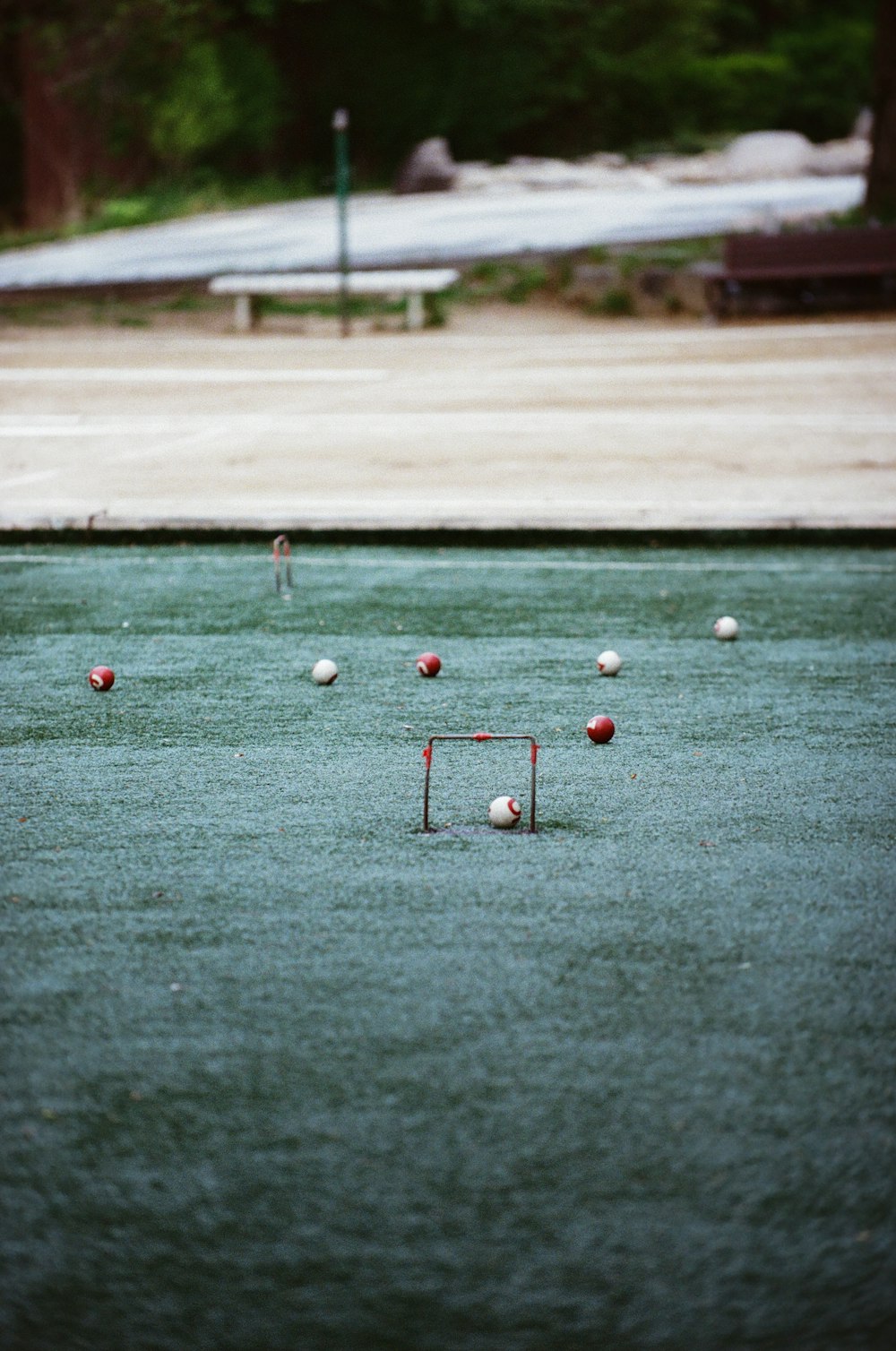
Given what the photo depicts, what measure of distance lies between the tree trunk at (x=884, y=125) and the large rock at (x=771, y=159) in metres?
13.3

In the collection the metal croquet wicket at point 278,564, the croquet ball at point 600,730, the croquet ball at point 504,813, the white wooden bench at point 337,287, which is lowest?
the croquet ball at point 504,813

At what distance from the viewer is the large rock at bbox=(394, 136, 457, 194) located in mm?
32344

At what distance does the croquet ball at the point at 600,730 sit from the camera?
5.21 metres

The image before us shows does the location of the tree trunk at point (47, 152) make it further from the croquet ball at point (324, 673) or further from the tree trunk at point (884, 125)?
the croquet ball at point (324, 673)

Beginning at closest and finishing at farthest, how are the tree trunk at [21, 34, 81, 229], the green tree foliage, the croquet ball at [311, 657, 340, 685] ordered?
the croquet ball at [311, 657, 340, 685], the tree trunk at [21, 34, 81, 229], the green tree foliage

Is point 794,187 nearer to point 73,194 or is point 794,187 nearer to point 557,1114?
point 73,194

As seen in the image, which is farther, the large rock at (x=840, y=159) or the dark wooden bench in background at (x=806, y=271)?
the large rock at (x=840, y=159)

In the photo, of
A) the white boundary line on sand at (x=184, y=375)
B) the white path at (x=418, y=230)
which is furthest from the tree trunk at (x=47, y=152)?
the white boundary line on sand at (x=184, y=375)

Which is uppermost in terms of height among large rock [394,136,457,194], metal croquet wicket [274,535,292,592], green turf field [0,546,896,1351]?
large rock [394,136,457,194]

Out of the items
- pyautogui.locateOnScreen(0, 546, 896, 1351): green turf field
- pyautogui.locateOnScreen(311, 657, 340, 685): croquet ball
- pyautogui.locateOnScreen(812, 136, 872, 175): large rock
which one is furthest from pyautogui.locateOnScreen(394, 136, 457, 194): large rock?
pyautogui.locateOnScreen(311, 657, 340, 685): croquet ball

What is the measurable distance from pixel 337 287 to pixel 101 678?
12516 millimetres

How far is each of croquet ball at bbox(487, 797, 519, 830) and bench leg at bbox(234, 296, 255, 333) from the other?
47.5ft

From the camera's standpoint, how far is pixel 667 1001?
11.4ft

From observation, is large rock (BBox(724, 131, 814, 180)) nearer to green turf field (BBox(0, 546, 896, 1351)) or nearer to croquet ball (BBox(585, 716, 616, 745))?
green turf field (BBox(0, 546, 896, 1351))
